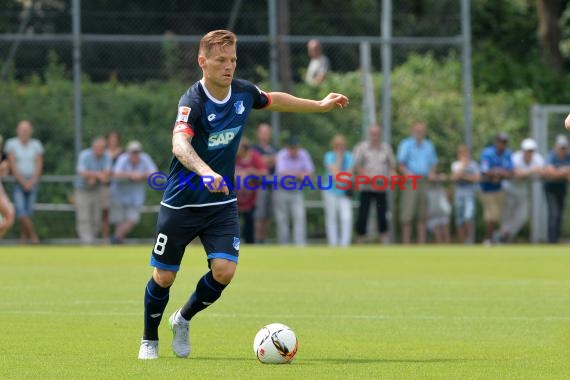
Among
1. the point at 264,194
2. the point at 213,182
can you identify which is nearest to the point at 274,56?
the point at 264,194

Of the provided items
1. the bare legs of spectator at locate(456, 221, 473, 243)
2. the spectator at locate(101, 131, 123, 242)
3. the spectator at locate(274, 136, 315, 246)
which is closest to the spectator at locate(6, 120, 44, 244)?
the spectator at locate(101, 131, 123, 242)

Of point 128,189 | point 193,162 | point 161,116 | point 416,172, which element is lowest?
point 128,189

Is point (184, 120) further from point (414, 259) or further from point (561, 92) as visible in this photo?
point (561, 92)

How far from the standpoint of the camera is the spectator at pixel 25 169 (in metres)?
23.1

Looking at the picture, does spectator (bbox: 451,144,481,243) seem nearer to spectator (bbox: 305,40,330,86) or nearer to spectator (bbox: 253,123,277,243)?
spectator (bbox: 305,40,330,86)

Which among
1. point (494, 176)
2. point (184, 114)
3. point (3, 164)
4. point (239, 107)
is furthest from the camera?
point (494, 176)

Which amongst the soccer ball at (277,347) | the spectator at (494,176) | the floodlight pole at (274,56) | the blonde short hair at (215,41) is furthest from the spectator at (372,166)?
the soccer ball at (277,347)

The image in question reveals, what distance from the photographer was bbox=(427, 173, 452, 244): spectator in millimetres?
24469

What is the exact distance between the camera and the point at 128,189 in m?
23.8

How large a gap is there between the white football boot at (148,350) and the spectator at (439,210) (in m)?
16.1

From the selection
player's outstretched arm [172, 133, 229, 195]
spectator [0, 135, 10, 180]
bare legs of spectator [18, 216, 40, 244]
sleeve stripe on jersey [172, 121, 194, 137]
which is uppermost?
sleeve stripe on jersey [172, 121, 194, 137]

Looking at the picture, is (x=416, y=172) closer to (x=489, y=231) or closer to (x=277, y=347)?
(x=489, y=231)

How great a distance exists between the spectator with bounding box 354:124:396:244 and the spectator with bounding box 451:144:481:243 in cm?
161

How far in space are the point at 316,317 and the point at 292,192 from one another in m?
12.2
